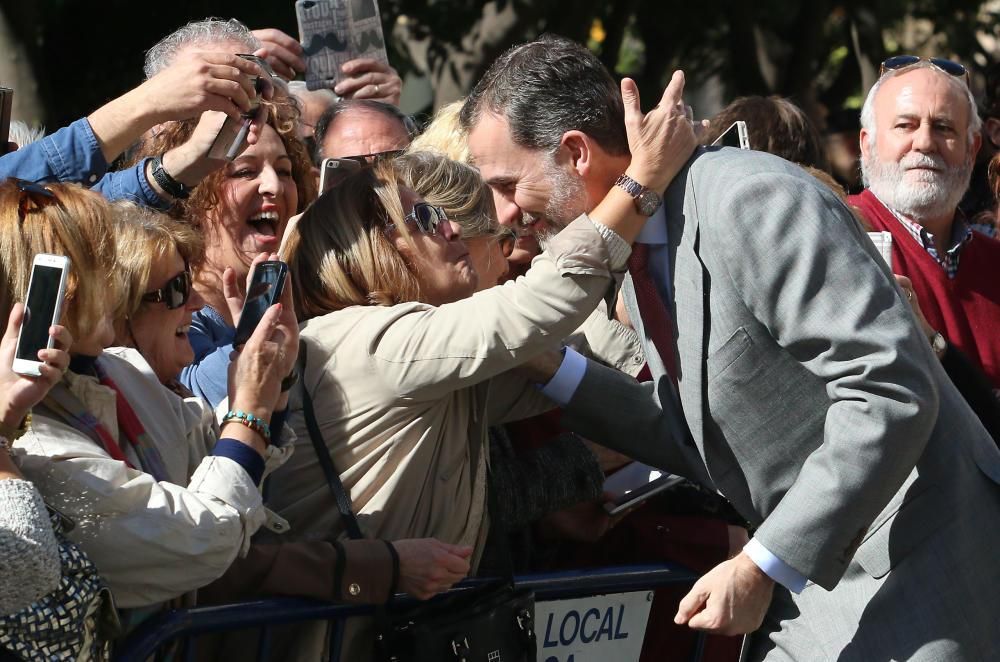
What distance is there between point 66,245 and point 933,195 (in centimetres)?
309

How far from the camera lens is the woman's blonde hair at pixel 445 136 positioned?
4.52 m

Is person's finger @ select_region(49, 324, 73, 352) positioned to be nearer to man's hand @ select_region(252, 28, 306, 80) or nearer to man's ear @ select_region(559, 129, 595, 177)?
man's ear @ select_region(559, 129, 595, 177)

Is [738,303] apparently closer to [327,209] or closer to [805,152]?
[327,209]

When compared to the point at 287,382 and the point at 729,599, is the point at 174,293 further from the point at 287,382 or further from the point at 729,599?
the point at 729,599

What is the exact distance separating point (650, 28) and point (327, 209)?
11.5m

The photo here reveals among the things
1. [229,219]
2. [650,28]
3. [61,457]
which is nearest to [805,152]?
[229,219]

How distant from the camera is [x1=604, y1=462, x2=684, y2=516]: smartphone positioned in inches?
152

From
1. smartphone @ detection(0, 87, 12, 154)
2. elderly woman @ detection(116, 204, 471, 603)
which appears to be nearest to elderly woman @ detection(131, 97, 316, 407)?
smartphone @ detection(0, 87, 12, 154)

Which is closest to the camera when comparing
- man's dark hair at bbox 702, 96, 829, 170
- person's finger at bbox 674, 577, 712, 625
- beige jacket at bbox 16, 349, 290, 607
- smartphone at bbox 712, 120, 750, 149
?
beige jacket at bbox 16, 349, 290, 607

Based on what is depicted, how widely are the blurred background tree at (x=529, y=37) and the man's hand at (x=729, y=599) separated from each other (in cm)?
590

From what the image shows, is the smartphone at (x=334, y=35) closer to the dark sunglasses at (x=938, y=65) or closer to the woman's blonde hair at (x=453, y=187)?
the woman's blonde hair at (x=453, y=187)

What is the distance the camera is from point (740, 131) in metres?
4.28

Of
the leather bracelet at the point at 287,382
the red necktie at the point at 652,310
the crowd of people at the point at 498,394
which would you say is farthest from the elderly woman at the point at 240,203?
the red necktie at the point at 652,310

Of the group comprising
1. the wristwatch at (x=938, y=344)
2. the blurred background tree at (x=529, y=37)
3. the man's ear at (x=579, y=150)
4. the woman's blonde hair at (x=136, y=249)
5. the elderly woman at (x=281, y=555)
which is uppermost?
the man's ear at (x=579, y=150)
